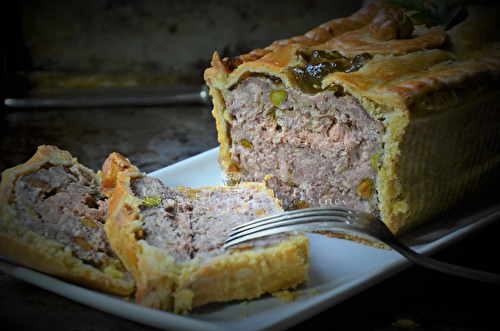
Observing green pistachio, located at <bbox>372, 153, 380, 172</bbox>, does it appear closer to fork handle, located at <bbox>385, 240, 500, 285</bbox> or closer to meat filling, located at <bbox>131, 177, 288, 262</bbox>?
fork handle, located at <bbox>385, 240, 500, 285</bbox>

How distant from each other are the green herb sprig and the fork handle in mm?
2086

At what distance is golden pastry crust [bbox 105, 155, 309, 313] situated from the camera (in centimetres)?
247

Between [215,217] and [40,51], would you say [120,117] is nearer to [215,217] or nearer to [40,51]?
[40,51]

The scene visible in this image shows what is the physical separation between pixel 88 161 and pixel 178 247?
2.81 metres

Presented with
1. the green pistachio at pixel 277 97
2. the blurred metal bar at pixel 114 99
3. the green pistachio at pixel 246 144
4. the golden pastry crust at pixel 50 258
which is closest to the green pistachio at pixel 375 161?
the green pistachio at pixel 277 97

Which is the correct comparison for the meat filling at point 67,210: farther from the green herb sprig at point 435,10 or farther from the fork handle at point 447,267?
the green herb sprig at point 435,10

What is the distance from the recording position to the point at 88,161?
203 inches

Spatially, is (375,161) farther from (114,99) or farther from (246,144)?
(114,99)

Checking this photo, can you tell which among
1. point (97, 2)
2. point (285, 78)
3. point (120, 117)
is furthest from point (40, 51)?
point (285, 78)

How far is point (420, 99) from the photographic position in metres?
2.91

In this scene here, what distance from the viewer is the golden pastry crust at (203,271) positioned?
2469 millimetres

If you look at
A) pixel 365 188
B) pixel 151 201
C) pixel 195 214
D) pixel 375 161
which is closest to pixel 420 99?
pixel 375 161

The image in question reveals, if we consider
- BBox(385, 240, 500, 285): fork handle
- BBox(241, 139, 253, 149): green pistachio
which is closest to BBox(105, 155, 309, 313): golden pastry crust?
BBox(385, 240, 500, 285): fork handle

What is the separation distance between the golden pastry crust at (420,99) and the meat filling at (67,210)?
47.6 inches
